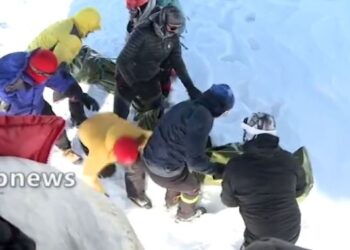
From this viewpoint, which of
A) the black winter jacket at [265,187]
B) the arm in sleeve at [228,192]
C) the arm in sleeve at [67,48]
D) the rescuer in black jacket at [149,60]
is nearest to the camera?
the black winter jacket at [265,187]

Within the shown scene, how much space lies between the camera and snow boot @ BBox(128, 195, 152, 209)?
480cm

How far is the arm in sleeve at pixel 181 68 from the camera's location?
4973 millimetres

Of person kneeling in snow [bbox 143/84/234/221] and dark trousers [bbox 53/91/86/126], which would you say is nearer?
person kneeling in snow [bbox 143/84/234/221]

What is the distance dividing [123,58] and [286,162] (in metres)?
1.66

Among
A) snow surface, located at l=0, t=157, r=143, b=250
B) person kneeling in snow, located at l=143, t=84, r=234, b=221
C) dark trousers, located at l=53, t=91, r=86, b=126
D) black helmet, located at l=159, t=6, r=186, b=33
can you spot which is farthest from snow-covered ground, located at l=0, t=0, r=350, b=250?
snow surface, located at l=0, t=157, r=143, b=250

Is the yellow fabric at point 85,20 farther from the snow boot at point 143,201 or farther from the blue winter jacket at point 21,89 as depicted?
the snow boot at point 143,201

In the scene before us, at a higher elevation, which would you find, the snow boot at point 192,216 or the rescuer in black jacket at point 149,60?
the rescuer in black jacket at point 149,60

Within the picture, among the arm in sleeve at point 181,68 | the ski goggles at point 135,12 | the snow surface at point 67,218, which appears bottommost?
the arm in sleeve at point 181,68

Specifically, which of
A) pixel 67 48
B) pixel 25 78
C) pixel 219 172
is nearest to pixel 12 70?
pixel 25 78

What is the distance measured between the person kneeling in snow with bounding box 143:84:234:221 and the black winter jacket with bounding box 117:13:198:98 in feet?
2.51

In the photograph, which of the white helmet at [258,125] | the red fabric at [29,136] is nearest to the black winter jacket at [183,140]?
the white helmet at [258,125]

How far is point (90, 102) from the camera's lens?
5.27 m

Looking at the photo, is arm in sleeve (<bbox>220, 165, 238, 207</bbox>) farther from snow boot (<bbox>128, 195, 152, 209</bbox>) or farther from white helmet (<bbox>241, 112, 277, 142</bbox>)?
snow boot (<bbox>128, 195, 152, 209</bbox>)

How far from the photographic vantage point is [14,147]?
2.11 m
